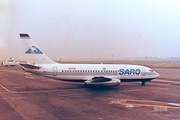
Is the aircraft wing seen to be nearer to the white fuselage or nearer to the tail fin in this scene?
the white fuselage

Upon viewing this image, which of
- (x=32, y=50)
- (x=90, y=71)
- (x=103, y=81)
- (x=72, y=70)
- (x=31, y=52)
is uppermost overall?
(x=32, y=50)

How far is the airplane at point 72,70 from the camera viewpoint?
105 feet

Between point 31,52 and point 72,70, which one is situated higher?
point 31,52

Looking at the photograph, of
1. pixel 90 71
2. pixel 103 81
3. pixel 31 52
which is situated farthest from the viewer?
pixel 90 71

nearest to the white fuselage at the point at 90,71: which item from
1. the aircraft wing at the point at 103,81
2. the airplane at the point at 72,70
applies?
the airplane at the point at 72,70

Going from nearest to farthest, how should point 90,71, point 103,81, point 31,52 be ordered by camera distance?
point 103,81
point 31,52
point 90,71

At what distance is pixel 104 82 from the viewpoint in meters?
32.1

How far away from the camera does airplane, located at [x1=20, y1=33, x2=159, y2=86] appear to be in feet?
105

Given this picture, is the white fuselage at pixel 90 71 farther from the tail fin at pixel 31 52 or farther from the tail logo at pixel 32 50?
the tail logo at pixel 32 50

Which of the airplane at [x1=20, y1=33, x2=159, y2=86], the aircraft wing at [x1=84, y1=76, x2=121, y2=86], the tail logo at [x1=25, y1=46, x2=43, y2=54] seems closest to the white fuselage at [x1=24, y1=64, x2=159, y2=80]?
the airplane at [x1=20, y1=33, x2=159, y2=86]

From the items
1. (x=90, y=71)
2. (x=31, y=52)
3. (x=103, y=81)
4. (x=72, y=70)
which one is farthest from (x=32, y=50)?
(x=103, y=81)

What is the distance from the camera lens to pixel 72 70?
32.8 m

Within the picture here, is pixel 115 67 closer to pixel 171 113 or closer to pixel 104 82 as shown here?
pixel 104 82

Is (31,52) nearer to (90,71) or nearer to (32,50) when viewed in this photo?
(32,50)
